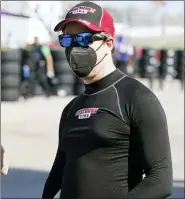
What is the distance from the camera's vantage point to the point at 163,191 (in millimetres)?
2520

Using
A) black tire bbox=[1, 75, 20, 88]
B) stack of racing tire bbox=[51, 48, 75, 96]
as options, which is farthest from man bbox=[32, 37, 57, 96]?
black tire bbox=[1, 75, 20, 88]

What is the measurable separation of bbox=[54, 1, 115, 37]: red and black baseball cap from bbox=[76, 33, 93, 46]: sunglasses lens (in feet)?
0.12

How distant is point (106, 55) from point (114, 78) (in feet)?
0.35

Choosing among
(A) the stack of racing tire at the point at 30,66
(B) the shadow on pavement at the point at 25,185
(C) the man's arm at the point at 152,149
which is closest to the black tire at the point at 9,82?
(A) the stack of racing tire at the point at 30,66

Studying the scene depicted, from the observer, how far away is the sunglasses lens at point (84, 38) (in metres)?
2.69

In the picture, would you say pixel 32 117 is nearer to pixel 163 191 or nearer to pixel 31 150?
pixel 31 150

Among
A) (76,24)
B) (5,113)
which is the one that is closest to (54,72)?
(5,113)

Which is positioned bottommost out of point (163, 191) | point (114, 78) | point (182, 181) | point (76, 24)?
point (182, 181)

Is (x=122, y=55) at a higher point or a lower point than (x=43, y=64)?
higher

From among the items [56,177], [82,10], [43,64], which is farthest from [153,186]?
[43,64]

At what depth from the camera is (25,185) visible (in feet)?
25.9

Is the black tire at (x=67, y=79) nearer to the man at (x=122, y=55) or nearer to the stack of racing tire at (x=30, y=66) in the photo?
the stack of racing tire at (x=30, y=66)

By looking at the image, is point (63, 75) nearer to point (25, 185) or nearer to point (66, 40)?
point (25, 185)

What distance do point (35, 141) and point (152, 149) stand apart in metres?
8.77
